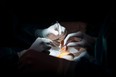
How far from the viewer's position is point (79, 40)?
1.55 meters

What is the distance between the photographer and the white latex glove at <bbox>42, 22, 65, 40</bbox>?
155 centimetres

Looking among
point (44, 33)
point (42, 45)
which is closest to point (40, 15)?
point (44, 33)

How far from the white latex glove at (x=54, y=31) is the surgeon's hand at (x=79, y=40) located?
66 millimetres

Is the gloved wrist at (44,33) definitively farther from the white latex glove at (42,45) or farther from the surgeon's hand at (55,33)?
the white latex glove at (42,45)

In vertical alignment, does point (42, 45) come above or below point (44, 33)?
below

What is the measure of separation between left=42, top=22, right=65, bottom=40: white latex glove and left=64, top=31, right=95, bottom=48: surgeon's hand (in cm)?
7

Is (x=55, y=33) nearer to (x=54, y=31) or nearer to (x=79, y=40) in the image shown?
(x=54, y=31)

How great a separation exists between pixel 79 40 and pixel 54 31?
0.17 m

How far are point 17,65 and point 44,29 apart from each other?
513 millimetres

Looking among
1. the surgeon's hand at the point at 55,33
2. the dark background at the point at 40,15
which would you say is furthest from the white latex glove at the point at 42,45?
the dark background at the point at 40,15

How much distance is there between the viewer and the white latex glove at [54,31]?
1551 mm

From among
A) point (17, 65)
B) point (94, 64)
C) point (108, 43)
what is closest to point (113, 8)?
point (108, 43)

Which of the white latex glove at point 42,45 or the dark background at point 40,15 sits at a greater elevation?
the dark background at point 40,15

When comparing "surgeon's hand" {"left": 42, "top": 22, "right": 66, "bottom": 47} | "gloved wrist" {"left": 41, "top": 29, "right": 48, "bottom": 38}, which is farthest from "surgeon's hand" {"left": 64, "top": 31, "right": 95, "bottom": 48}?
"gloved wrist" {"left": 41, "top": 29, "right": 48, "bottom": 38}
